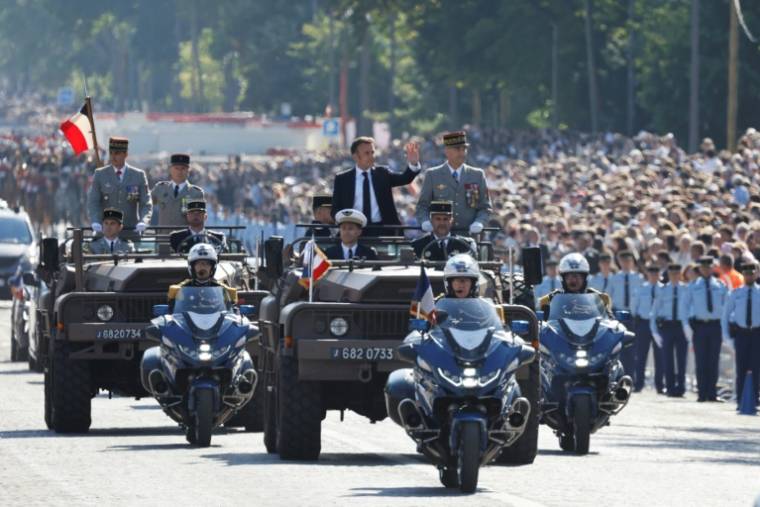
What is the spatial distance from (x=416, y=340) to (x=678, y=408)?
39.0ft

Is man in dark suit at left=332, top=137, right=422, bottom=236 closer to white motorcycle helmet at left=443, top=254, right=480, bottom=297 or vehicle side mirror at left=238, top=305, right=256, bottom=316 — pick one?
vehicle side mirror at left=238, top=305, right=256, bottom=316

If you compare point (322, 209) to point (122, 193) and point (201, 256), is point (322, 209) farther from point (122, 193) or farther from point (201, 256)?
point (122, 193)

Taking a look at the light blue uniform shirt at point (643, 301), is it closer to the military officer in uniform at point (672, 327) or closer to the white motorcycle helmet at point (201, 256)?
the military officer in uniform at point (672, 327)

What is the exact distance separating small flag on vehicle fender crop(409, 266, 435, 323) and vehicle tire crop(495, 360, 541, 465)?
1482 millimetres

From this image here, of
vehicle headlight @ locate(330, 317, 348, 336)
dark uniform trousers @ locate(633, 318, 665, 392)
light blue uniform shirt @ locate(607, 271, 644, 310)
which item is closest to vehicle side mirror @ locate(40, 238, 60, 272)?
vehicle headlight @ locate(330, 317, 348, 336)

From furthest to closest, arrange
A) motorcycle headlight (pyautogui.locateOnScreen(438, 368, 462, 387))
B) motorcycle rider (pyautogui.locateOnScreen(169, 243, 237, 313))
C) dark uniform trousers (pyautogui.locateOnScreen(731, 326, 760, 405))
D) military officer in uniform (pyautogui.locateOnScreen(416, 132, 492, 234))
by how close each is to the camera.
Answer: dark uniform trousers (pyautogui.locateOnScreen(731, 326, 760, 405)), military officer in uniform (pyautogui.locateOnScreen(416, 132, 492, 234)), motorcycle rider (pyautogui.locateOnScreen(169, 243, 237, 313)), motorcycle headlight (pyautogui.locateOnScreen(438, 368, 462, 387))

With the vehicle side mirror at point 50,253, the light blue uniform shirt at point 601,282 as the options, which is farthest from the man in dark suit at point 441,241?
the light blue uniform shirt at point 601,282

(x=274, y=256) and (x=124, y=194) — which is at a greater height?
(x=124, y=194)

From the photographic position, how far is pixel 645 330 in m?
→ 32.0

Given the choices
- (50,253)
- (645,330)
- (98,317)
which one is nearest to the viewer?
(98,317)

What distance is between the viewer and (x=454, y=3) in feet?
319

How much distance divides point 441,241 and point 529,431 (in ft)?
5.60

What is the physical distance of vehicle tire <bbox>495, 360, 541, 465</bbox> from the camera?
18.7 metres

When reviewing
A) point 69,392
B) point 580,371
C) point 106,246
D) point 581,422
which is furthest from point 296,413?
point 106,246
